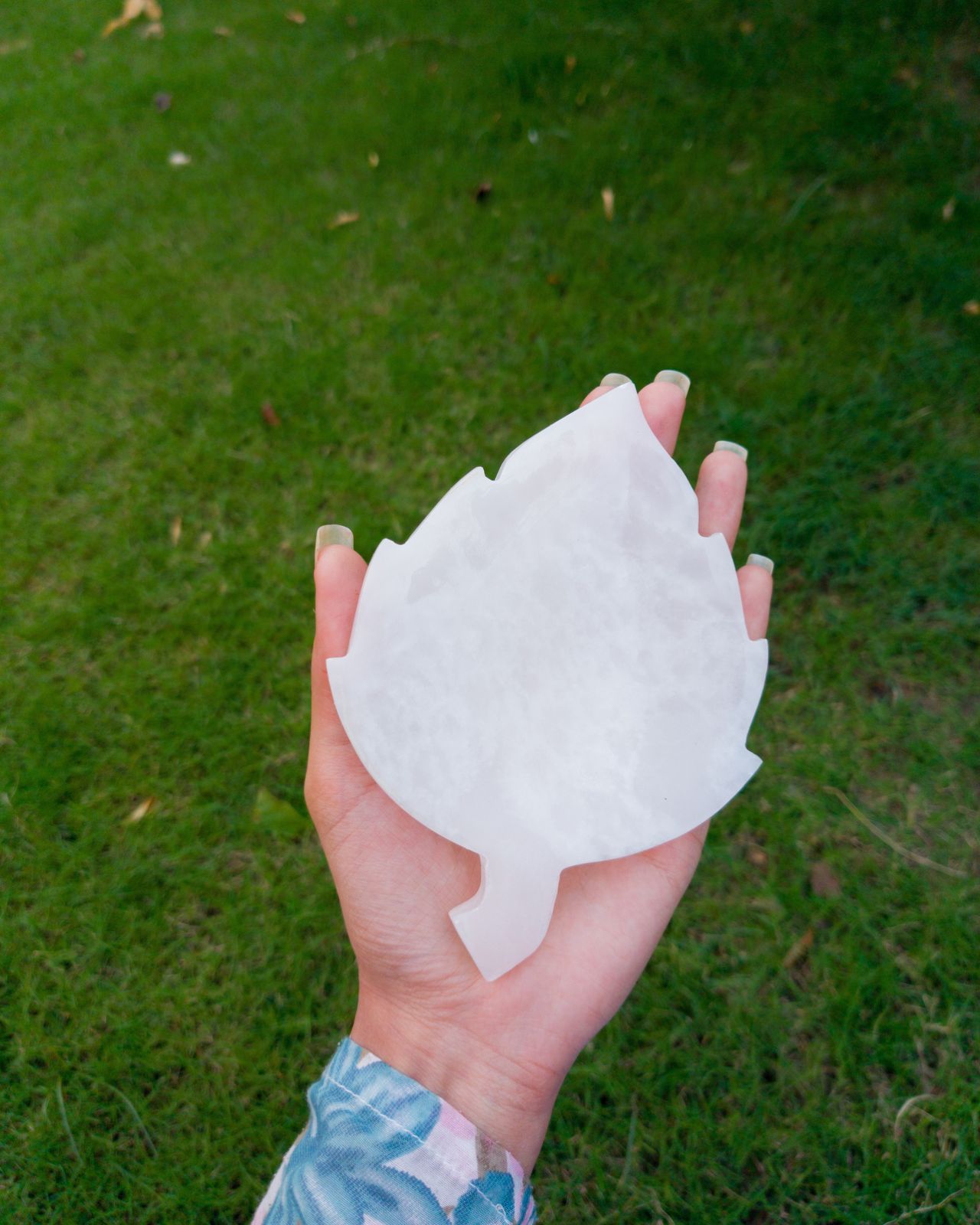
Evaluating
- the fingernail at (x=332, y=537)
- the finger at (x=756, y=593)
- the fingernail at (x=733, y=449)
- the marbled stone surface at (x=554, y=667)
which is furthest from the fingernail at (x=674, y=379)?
the fingernail at (x=332, y=537)

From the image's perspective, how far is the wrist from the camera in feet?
5.55

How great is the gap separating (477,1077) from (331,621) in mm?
960

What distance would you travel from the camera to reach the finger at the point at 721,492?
6.88 ft

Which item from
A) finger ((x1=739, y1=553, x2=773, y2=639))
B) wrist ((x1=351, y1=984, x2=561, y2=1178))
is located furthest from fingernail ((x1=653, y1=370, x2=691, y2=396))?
wrist ((x1=351, y1=984, x2=561, y2=1178))

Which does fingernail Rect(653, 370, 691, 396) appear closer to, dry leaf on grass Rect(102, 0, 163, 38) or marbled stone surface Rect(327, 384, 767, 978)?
marbled stone surface Rect(327, 384, 767, 978)

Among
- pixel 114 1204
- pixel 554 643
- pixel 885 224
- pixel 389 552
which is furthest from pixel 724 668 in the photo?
pixel 885 224

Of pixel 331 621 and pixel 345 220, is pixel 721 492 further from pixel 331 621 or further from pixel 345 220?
pixel 345 220

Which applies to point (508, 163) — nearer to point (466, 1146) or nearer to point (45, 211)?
point (45, 211)

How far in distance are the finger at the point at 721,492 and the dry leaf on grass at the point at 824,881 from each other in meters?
1.05

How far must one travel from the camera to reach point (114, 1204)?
7.14 feet

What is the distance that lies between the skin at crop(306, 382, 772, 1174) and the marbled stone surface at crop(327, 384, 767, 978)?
0.29 ft

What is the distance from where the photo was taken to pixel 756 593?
1.99 m

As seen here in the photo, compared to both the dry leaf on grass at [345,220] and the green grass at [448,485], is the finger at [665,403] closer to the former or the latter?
the green grass at [448,485]

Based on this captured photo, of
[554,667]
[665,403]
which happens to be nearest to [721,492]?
[665,403]
